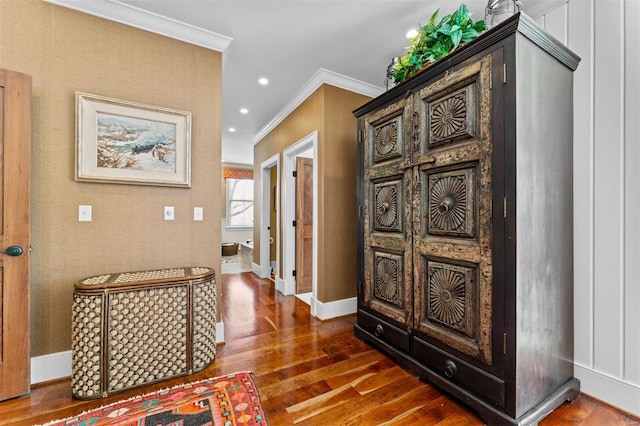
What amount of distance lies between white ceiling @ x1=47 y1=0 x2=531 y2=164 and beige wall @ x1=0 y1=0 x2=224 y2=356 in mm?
158

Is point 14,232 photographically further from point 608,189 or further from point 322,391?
point 608,189

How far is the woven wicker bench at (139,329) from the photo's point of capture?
167 centimetres

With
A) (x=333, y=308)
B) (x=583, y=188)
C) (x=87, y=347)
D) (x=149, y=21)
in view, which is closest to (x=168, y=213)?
(x=87, y=347)

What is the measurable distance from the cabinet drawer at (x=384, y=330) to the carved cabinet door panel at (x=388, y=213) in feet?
0.27

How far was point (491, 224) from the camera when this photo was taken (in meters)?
1.43

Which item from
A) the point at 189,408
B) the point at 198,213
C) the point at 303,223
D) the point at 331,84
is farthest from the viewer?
the point at 303,223

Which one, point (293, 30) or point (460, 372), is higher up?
point (293, 30)

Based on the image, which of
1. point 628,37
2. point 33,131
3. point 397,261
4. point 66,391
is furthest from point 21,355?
point 628,37

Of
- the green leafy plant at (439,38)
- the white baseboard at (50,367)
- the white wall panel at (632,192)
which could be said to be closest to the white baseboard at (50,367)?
the white baseboard at (50,367)

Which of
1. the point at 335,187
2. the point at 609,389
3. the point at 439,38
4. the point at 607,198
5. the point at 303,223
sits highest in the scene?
the point at 439,38

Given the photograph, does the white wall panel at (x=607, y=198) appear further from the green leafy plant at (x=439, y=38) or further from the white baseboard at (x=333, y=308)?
the white baseboard at (x=333, y=308)

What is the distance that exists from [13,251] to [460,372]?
9.20ft

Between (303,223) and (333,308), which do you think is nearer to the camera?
(333,308)

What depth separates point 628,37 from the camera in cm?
155
